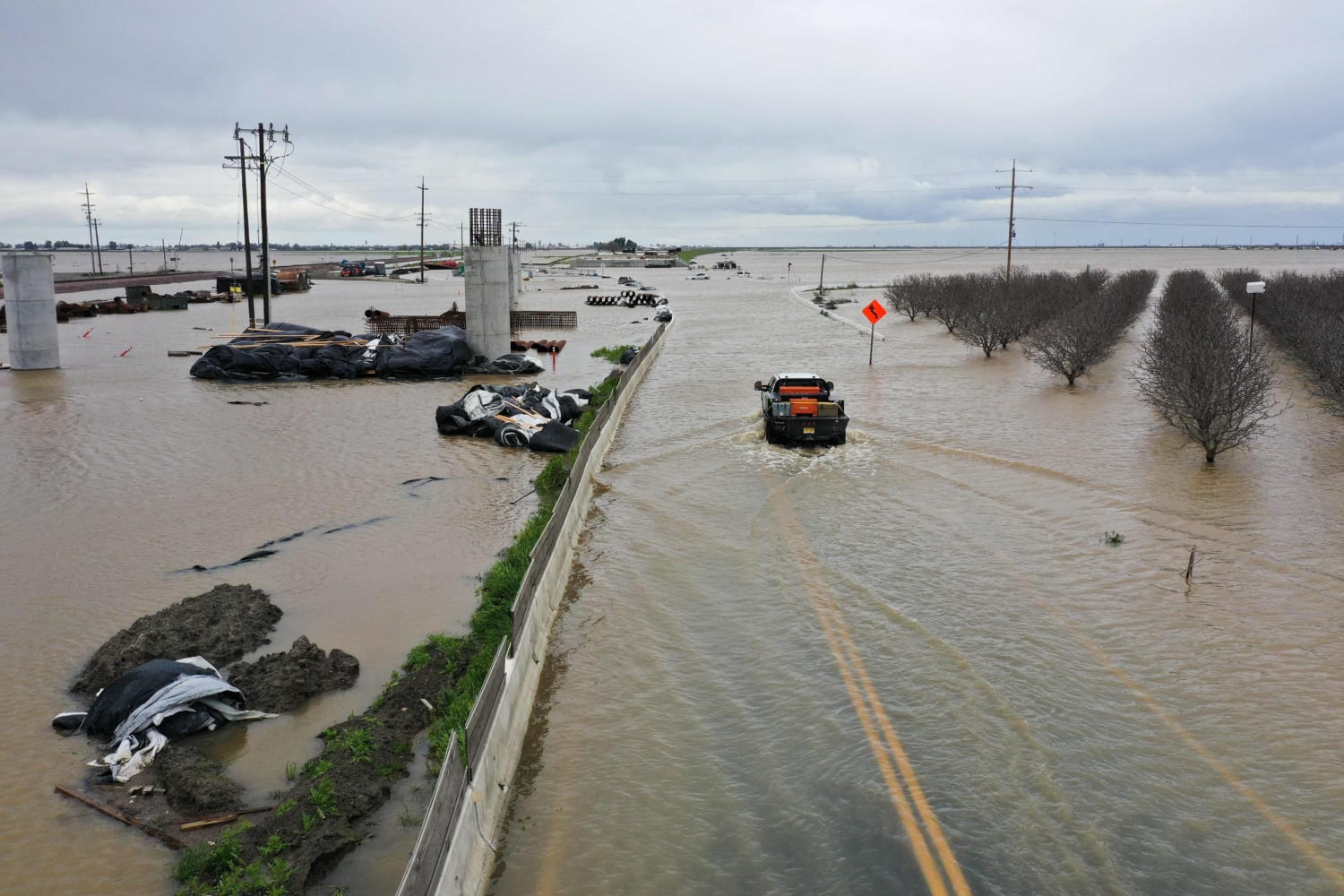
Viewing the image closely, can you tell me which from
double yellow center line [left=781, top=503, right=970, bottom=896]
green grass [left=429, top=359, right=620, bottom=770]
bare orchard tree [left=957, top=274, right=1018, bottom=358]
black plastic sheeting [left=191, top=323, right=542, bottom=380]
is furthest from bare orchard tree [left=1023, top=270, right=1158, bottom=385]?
double yellow center line [left=781, top=503, right=970, bottom=896]

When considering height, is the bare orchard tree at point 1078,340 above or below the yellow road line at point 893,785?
above

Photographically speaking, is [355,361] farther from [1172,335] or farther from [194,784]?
[194,784]

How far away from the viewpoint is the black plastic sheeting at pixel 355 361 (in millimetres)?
35062

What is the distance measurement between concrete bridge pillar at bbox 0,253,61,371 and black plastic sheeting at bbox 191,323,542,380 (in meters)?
5.68

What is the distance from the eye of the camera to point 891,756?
9477 mm

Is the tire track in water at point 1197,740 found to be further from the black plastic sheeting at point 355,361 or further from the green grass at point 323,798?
the black plastic sheeting at point 355,361

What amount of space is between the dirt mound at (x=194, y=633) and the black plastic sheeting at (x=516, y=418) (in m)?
11.1

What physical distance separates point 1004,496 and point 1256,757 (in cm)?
1006

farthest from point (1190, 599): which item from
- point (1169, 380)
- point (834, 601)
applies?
point (1169, 380)

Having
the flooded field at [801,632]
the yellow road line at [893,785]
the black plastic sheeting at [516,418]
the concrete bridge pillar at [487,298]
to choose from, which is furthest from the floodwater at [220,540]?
the yellow road line at [893,785]

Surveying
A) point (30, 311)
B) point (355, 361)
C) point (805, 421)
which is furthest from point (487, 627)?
point (30, 311)

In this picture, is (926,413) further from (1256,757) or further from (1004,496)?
(1256,757)

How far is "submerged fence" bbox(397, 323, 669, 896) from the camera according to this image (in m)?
6.44

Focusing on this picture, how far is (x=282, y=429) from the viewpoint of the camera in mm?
26188
